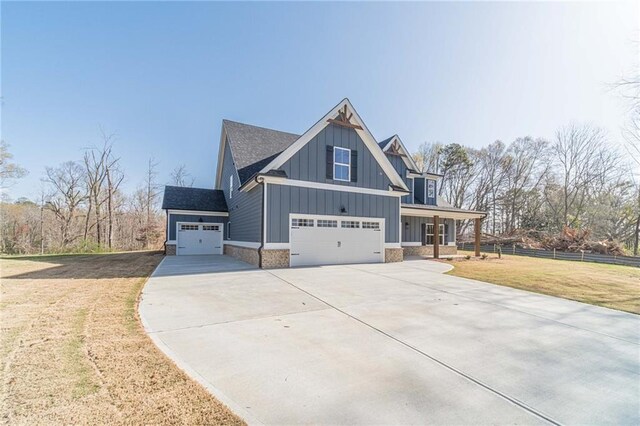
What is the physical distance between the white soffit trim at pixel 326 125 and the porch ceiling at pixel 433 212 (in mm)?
2503

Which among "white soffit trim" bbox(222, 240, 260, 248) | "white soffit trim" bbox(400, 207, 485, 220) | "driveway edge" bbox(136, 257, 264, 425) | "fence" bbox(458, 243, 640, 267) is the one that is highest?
"white soffit trim" bbox(400, 207, 485, 220)

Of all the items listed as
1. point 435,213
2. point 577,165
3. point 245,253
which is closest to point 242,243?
point 245,253

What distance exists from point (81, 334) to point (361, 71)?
14662mm

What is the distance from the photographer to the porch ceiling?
53.1ft

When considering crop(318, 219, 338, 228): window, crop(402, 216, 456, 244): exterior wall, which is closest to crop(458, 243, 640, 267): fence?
crop(402, 216, 456, 244): exterior wall

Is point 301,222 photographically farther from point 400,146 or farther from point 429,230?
point 429,230

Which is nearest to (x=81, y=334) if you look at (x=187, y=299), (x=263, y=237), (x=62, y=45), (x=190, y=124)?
(x=187, y=299)

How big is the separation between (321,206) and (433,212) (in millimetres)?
8630

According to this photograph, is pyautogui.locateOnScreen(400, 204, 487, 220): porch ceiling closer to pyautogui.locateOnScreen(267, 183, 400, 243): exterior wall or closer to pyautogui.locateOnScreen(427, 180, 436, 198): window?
pyautogui.locateOnScreen(427, 180, 436, 198): window

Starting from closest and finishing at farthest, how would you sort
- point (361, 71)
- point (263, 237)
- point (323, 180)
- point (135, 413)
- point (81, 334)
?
point (135, 413), point (81, 334), point (263, 237), point (323, 180), point (361, 71)

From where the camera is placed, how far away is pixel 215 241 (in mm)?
17734

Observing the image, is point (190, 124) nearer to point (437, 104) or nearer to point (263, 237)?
point (263, 237)

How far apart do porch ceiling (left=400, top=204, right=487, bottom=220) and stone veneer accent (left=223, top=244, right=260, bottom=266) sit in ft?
29.8

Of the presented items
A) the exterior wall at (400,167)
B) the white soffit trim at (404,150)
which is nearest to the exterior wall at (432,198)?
the exterior wall at (400,167)
